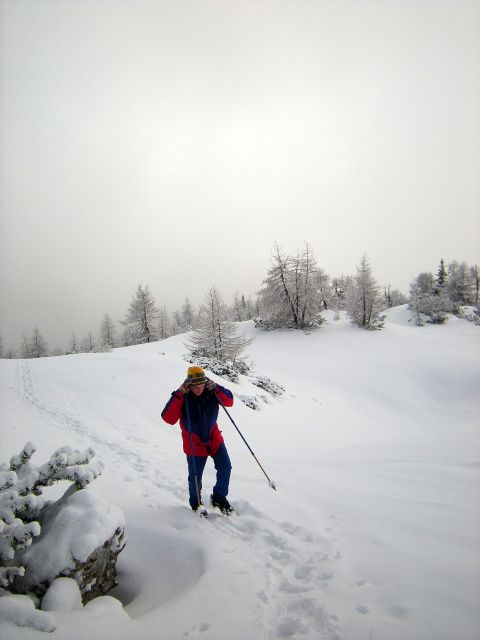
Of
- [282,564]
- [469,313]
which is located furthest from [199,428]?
[469,313]

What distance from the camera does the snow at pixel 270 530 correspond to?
2.48 m

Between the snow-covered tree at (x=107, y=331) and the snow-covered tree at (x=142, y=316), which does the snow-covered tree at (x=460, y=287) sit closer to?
the snow-covered tree at (x=142, y=316)

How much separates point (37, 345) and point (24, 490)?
2621 inches

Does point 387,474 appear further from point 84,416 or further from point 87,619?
point 84,416

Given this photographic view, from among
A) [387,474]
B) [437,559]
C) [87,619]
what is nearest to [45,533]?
[87,619]

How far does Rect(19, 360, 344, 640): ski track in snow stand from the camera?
2.51 meters

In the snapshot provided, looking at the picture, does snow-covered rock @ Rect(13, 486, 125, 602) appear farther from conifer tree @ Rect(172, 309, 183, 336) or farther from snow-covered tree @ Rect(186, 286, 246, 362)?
conifer tree @ Rect(172, 309, 183, 336)

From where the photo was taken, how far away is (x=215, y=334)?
2144 centimetres

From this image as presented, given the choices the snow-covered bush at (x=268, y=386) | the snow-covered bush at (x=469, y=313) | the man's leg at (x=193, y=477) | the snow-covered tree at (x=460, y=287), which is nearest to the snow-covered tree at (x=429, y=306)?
the snow-covered bush at (x=469, y=313)

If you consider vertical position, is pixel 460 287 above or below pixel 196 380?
above

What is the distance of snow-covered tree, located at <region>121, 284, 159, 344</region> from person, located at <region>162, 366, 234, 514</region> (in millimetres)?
41408

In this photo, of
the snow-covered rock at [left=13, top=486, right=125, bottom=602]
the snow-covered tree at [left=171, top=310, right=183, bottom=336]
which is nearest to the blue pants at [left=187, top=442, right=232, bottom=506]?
the snow-covered rock at [left=13, top=486, right=125, bottom=602]

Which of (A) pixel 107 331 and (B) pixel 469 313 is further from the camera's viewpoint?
(A) pixel 107 331

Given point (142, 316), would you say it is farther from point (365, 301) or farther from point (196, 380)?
point (196, 380)
